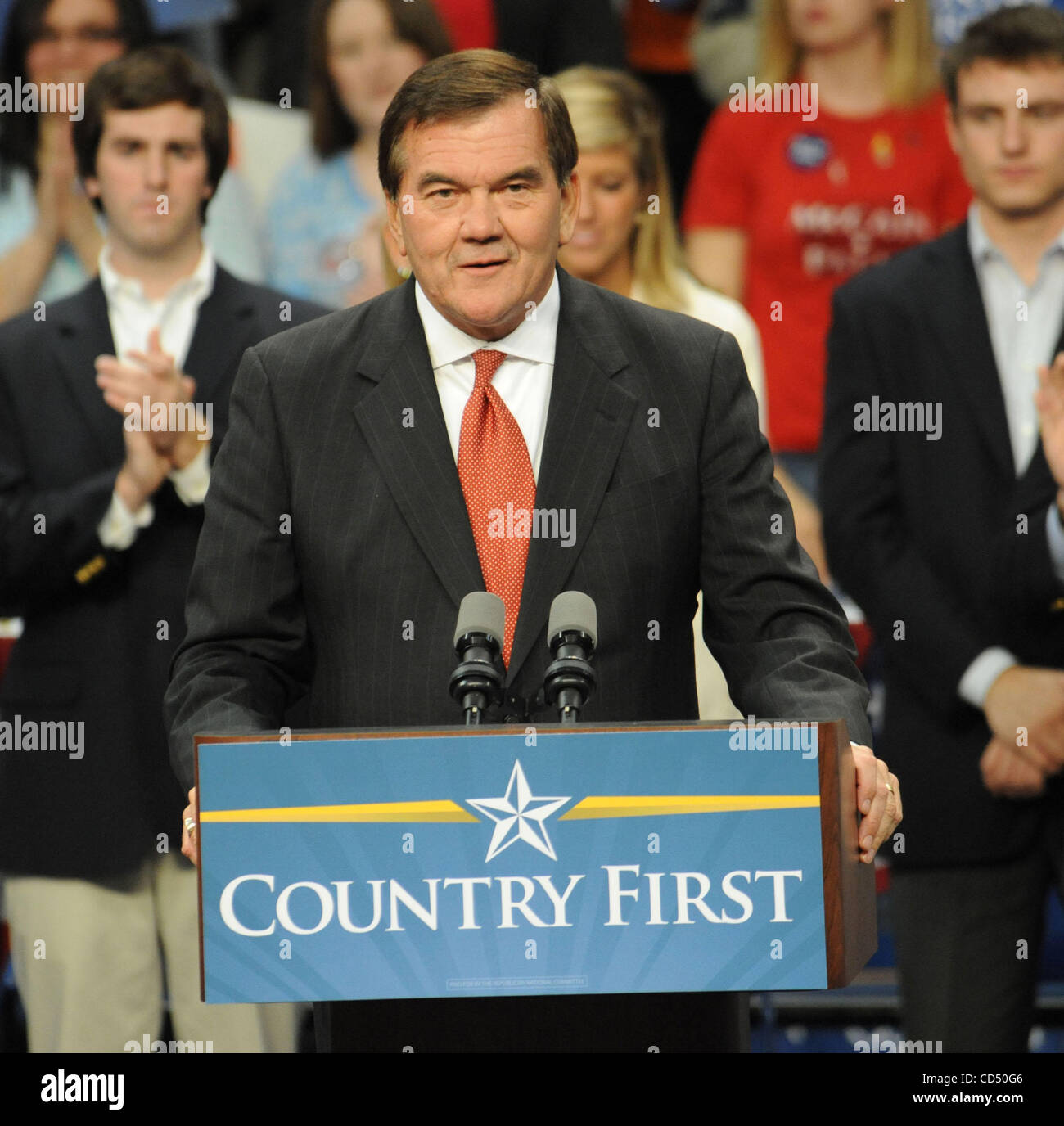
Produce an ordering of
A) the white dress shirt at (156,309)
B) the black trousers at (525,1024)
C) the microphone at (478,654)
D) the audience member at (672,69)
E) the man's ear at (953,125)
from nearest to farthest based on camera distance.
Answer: the microphone at (478,654) → the black trousers at (525,1024) → the white dress shirt at (156,309) → the man's ear at (953,125) → the audience member at (672,69)

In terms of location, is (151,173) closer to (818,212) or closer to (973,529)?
(818,212)

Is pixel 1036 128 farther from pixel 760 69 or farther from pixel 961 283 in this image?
pixel 760 69

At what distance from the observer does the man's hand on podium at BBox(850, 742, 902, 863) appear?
2080mm

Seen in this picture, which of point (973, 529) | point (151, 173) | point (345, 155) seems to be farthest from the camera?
point (345, 155)

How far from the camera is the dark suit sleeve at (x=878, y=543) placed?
3779 mm

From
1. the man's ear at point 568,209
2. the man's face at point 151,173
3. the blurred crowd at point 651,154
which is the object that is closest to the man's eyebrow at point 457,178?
the man's ear at point 568,209

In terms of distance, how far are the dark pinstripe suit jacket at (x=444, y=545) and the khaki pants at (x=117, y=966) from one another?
1.38 meters

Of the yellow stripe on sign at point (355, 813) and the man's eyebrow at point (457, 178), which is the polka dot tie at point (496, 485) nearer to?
the man's eyebrow at point (457, 178)

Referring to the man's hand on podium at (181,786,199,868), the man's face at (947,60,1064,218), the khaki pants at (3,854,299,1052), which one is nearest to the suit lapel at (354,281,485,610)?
the man's hand on podium at (181,786,199,868)

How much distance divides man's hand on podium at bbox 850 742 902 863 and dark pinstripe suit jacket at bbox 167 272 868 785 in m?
0.18

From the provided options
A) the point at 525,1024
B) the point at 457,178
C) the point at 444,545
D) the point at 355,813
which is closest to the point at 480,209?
the point at 457,178

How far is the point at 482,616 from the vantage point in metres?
2.09

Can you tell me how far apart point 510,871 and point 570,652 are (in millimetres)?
273
